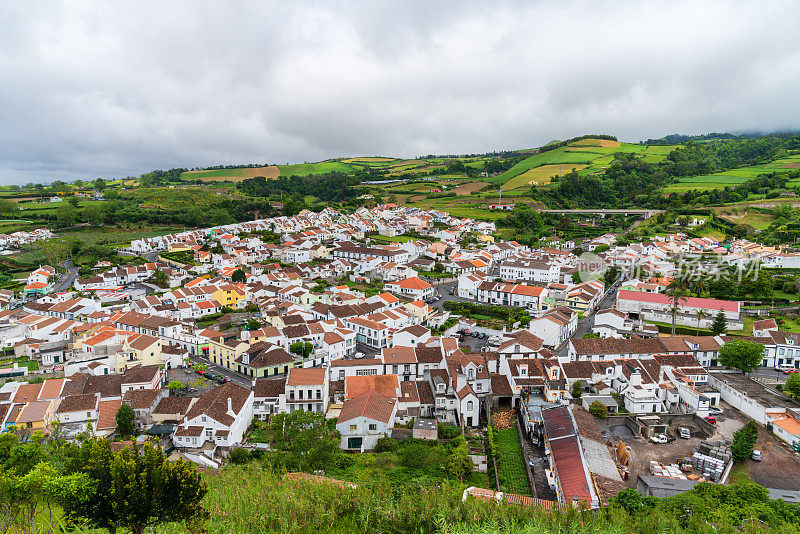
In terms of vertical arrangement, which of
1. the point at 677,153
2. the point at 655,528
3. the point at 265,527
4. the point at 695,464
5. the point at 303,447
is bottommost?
the point at 695,464

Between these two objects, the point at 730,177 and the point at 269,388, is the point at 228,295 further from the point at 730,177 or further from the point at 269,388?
the point at 730,177

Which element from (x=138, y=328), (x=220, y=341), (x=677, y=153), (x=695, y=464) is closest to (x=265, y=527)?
(x=695, y=464)

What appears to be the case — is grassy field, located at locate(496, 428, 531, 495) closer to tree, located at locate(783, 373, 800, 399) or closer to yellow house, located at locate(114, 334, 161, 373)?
tree, located at locate(783, 373, 800, 399)

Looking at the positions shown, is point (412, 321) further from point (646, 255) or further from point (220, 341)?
point (646, 255)

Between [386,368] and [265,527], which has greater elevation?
[265,527]

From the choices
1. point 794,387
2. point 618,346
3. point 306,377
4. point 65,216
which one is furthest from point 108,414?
point 65,216

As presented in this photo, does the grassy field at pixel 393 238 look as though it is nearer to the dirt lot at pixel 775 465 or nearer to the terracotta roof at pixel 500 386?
the terracotta roof at pixel 500 386

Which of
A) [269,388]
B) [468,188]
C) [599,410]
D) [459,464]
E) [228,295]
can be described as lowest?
[599,410]
